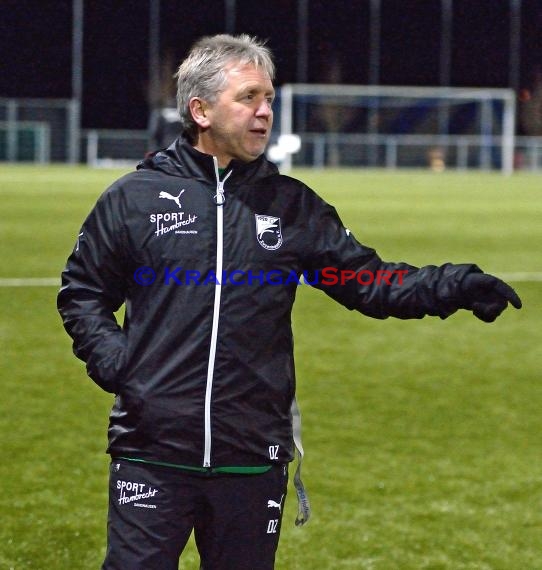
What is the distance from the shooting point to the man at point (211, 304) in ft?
9.42

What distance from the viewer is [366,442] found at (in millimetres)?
6160

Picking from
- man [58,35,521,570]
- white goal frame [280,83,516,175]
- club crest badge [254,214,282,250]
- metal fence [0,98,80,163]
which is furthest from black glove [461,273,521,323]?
metal fence [0,98,80,163]

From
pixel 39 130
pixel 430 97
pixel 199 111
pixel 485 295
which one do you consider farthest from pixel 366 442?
pixel 39 130

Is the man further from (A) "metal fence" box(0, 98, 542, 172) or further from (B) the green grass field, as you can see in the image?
(A) "metal fence" box(0, 98, 542, 172)

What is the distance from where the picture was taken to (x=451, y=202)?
25000 mm

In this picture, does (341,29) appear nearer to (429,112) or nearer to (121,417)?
(429,112)

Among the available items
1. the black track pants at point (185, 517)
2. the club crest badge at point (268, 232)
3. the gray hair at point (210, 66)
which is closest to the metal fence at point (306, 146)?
the gray hair at point (210, 66)

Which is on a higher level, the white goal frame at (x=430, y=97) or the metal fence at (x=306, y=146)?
the white goal frame at (x=430, y=97)

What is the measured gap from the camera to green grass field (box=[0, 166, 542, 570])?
15.2 feet

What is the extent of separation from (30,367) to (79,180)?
964 inches

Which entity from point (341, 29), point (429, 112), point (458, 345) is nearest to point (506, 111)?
point (429, 112)

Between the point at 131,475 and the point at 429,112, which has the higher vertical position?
the point at 429,112

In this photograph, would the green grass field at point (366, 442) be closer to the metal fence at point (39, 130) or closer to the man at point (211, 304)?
the man at point (211, 304)

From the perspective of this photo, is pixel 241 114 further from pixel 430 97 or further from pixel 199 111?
pixel 430 97
